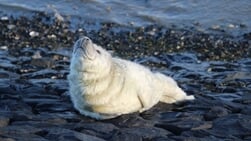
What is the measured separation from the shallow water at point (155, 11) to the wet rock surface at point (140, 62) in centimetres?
72

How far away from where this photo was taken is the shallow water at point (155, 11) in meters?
13.7

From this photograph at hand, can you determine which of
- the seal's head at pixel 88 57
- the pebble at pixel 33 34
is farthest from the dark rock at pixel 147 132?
the pebble at pixel 33 34

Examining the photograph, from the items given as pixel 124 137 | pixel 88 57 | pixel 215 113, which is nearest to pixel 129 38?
pixel 215 113

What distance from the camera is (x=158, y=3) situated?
50.0 feet

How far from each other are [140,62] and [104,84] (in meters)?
3.71

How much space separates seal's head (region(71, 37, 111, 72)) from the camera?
22.2ft

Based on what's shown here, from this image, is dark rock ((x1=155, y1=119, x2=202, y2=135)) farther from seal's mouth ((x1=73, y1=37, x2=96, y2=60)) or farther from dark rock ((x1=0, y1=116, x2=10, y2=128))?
dark rock ((x1=0, y1=116, x2=10, y2=128))

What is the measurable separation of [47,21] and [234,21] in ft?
13.1

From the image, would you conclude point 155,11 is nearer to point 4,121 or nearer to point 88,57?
point 88,57

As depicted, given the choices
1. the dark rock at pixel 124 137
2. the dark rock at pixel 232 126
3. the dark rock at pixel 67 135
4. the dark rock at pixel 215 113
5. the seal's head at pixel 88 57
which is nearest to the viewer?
the dark rock at pixel 67 135

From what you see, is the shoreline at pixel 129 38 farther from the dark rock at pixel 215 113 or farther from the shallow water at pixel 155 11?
the dark rock at pixel 215 113

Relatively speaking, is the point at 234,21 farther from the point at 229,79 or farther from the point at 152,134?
the point at 152,134

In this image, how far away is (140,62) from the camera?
423 inches

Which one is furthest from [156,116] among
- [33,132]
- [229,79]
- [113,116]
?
[229,79]
